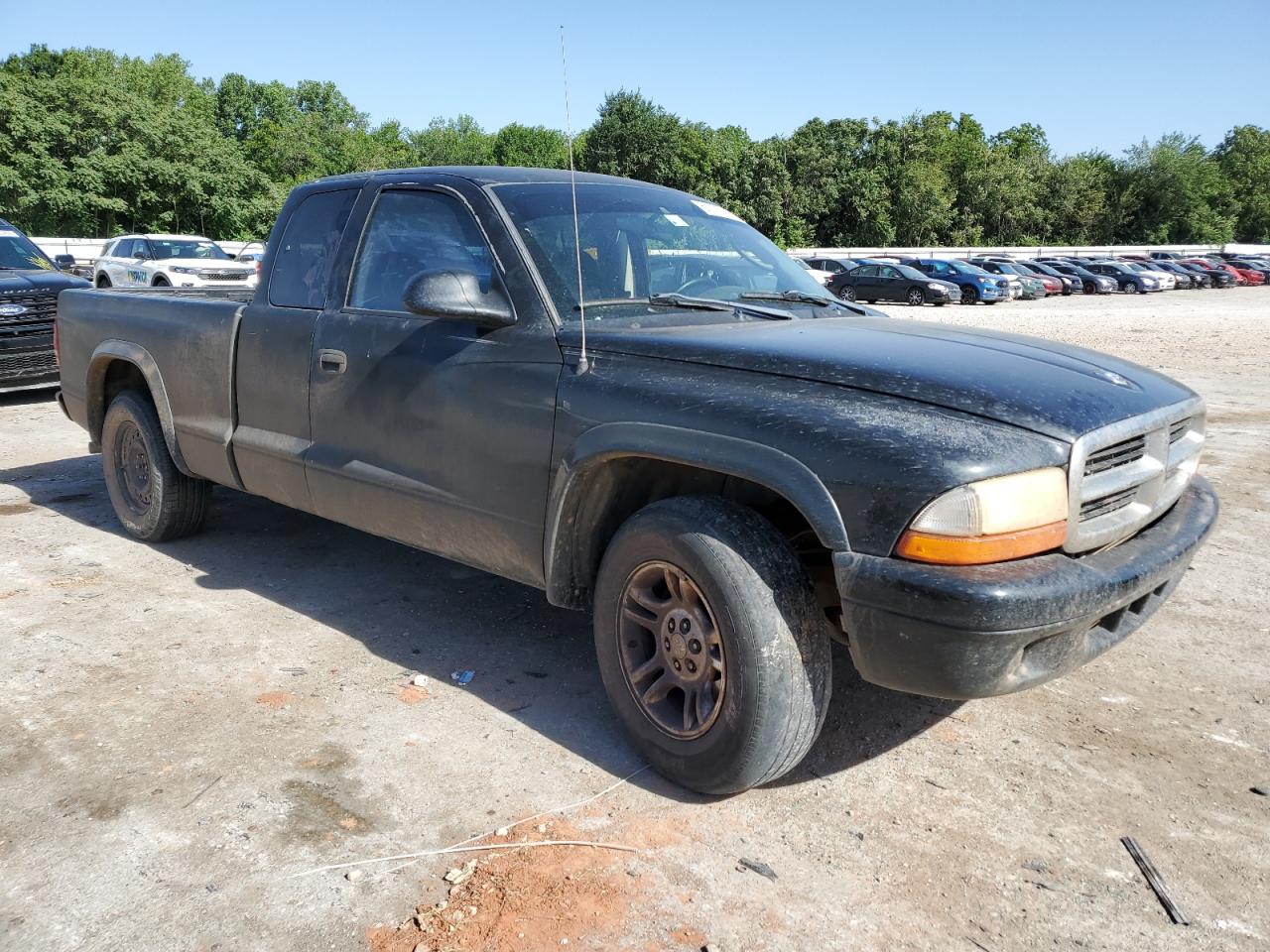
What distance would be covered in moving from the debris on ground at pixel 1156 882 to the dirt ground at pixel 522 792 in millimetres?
27

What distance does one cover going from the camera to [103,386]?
5750mm

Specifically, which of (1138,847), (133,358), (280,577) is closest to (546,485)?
(1138,847)

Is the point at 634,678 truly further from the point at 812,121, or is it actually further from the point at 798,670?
the point at 812,121

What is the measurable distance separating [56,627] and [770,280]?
3381 millimetres

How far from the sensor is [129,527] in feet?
18.5

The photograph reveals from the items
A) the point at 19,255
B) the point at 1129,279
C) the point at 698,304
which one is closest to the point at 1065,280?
the point at 1129,279

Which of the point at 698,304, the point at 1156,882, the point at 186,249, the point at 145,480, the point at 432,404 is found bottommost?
the point at 1156,882

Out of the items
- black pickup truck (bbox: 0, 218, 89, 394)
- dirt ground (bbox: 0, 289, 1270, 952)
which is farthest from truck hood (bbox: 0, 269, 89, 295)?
dirt ground (bbox: 0, 289, 1270, 952)

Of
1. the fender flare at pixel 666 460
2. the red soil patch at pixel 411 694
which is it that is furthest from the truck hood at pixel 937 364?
the red soil patch at pixel 411 694

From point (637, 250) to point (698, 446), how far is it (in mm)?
1240

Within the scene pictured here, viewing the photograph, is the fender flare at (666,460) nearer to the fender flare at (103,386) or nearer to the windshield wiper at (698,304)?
the windshield wiper at (698,304)

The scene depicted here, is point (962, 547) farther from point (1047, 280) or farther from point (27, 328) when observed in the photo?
point (1047, 280)

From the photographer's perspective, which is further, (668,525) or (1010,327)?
(1010,327)

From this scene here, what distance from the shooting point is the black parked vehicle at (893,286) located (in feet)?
108
